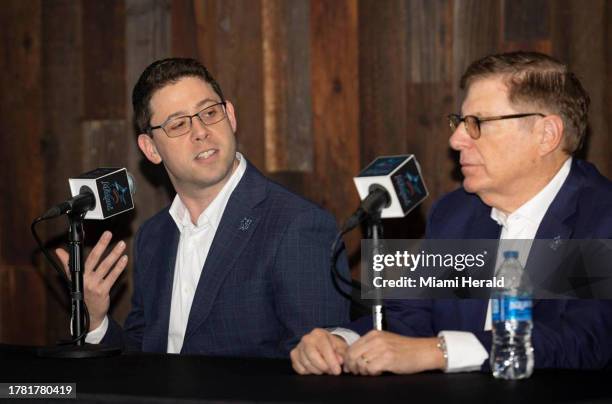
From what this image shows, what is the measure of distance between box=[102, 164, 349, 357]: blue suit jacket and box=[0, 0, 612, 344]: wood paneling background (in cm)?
95

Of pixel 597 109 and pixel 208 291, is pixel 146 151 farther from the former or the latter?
pixel 597 109

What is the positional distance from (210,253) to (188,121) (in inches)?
19.1

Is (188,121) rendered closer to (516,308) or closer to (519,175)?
(519,175)

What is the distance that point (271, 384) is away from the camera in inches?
82.5

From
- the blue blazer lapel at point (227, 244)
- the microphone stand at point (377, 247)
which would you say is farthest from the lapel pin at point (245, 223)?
the microphone stand at point (377, 247)

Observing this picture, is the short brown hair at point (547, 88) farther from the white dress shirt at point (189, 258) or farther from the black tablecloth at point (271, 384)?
the white dress shirt at point (189, 258)

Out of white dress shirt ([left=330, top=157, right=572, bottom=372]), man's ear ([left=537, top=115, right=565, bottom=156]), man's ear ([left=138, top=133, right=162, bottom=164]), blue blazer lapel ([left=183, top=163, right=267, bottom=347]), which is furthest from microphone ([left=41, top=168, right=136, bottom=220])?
man's ear ([left=537, top=115, right=565, bottom=156])

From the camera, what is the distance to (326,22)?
4098 mm

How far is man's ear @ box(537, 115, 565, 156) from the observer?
2629 mm

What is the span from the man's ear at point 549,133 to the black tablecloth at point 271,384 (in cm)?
72

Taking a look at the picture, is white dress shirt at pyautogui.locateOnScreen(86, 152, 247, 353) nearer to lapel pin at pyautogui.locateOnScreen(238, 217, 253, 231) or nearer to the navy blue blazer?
lapel pin at pyautogui.locateOnScreen(238, 217, 253, 231)

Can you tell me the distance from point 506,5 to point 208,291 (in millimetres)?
1792

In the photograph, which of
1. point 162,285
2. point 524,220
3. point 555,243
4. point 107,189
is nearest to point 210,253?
point 162,285

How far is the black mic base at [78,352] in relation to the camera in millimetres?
2607
